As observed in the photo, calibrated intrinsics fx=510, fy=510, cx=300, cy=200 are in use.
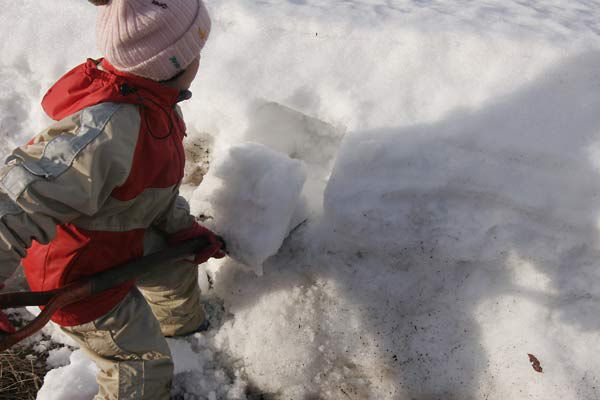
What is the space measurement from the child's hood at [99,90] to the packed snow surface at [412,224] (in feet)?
1.81

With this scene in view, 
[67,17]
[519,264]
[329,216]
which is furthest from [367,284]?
[67,17]

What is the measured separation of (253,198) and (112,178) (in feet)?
2.23

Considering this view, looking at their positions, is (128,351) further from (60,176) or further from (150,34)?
(150,34)

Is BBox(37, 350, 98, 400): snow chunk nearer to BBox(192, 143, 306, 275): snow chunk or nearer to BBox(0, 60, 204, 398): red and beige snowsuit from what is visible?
BBox(0, 60, 204, 398): red and beige snowsuit

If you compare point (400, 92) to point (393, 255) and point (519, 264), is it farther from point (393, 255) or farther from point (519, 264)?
point (519, 264)

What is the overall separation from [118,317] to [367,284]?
938 mm

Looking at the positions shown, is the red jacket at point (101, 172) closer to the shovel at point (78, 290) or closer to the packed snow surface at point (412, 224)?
the shovel at point (78, 290)

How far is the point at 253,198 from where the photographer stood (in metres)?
1.95

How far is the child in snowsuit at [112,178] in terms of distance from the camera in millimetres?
1270

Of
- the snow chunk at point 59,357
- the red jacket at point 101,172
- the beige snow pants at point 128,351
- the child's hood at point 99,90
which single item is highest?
the child's hood at point 99,90

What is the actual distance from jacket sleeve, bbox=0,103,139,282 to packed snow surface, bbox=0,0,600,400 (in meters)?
0.67

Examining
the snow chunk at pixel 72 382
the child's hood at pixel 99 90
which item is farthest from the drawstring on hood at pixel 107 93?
the snow chunk at pixel 72 382

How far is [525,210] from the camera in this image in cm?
194

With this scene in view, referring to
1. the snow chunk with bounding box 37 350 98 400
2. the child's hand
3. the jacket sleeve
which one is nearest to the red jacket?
the jacket sleeve
